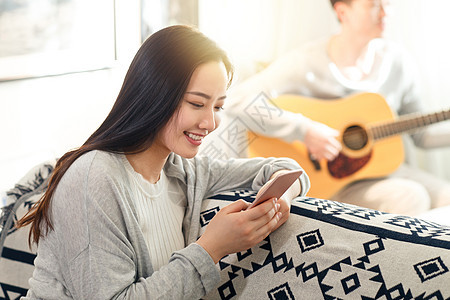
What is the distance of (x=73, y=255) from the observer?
1.10 meters

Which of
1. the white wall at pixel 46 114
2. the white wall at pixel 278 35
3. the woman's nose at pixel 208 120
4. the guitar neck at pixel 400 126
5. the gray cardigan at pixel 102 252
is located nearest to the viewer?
the gray cardigan at pixel 102 252

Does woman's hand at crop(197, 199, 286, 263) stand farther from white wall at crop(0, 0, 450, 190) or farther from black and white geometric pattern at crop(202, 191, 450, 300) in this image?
white wall at crop(0, 0, 450, 190)

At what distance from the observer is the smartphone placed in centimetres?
113

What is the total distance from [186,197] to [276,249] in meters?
0.29

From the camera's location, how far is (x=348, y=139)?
8.59 ft

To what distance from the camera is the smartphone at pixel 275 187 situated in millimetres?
1126

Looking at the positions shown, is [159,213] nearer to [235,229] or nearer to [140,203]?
[140,203]

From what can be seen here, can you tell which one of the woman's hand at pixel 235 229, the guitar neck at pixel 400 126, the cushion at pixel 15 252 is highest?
the woman's hand at pixel 235 229

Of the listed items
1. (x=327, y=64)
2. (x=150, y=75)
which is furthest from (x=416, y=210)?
(x=150, y=75)

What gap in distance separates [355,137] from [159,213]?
1.54m

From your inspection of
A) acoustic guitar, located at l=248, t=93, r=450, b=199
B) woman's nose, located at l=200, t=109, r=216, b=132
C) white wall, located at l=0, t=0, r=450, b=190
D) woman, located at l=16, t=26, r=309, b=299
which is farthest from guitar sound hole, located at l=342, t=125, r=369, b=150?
woman's nose, located at l=200, t=109, r=216, b=132

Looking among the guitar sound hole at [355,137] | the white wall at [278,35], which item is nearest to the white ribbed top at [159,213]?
the white wall at [278,35]

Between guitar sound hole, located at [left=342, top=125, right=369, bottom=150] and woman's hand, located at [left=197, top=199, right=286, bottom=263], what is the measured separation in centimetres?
149

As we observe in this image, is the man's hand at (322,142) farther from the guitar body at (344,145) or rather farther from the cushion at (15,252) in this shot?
the cushion at (15,252)
